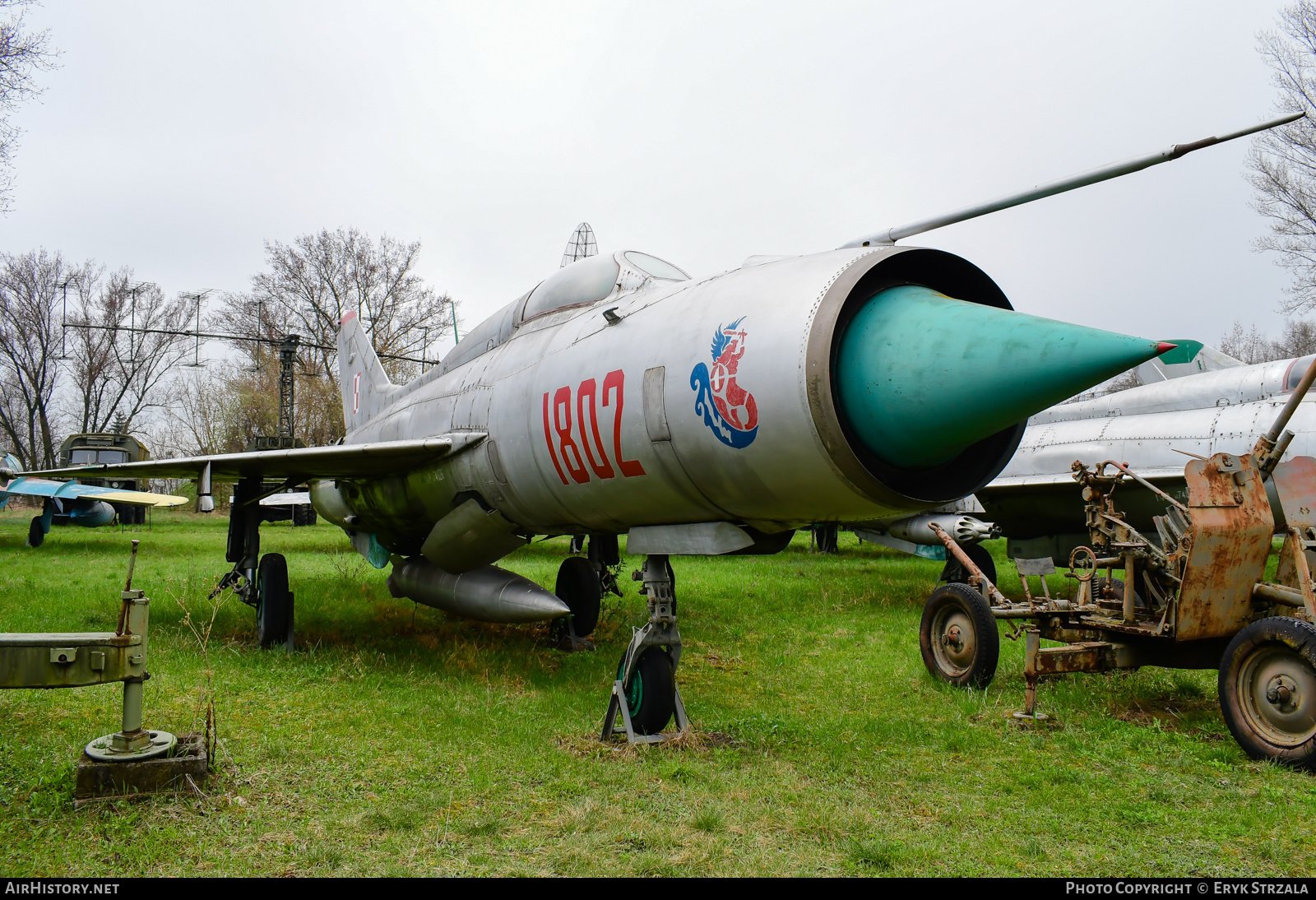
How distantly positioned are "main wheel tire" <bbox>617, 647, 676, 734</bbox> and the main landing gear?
13.3 ft

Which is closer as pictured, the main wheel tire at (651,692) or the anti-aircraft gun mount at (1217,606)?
the anti-aircraft gun mount at (1217,606)

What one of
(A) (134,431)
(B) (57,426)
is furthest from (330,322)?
(B) (57,426)

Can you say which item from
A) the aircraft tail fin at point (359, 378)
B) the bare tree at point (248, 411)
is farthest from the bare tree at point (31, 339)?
the aircraft tail fin at point (359, 378)

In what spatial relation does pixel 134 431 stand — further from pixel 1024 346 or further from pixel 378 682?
pixel 1024 346

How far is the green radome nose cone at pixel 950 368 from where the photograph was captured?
121 inches

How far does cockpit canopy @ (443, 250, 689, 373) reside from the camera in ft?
18.1

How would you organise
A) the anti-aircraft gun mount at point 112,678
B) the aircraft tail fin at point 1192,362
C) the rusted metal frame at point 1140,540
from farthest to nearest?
the aircraft tail fin at point 1192,362 → the rusted metal frame at point 1140,540 → the anti-aircraft gun mount at point 112,678

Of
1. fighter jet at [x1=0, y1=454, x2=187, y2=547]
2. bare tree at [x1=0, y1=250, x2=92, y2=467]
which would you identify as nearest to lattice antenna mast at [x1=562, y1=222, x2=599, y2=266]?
fighter jet at [x1=0, y1=454, x2=187, y2=547]

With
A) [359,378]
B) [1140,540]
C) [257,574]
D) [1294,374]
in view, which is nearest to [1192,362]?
[1294,374]

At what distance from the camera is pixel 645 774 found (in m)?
4.05

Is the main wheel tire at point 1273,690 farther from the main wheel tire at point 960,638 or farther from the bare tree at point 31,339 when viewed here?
the bare tree at point 31,339

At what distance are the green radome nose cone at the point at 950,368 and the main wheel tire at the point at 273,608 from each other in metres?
5.98

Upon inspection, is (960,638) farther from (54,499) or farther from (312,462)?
(54,499)
